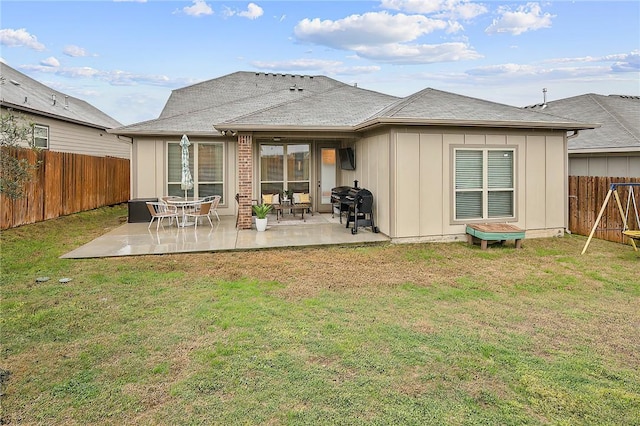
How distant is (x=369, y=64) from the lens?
74.8 feet

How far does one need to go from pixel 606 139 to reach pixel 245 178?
10067mm

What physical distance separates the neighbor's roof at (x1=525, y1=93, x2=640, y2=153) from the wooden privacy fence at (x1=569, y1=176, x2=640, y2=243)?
1.49m

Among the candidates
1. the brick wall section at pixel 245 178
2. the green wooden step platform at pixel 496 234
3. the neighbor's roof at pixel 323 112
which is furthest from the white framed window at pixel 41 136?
the green wooden step platform at pixel 496 234

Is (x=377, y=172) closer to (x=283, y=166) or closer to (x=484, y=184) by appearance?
(x=484, y=184)

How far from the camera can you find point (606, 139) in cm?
1100

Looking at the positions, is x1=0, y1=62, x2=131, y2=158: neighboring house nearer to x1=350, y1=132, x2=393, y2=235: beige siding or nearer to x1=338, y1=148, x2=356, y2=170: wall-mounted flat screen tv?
x1=338, y1=148, x2=356, y2=170: wall-mounted flat screen tv

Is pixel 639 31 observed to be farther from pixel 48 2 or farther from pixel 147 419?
pixel 48 2

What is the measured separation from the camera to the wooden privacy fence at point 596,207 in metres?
9.05

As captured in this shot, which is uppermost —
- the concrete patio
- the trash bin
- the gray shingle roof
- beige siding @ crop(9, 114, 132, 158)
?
beige siding @ crop(9, 114, 132, 158)

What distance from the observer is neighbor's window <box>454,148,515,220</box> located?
884cm

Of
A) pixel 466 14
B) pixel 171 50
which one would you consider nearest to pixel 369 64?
pixel 466 14

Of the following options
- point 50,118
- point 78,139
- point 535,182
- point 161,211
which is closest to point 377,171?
point 535,182

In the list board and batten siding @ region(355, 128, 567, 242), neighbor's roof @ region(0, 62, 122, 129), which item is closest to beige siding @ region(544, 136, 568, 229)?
board and batten siding @ region(355, 128, 567, 242)

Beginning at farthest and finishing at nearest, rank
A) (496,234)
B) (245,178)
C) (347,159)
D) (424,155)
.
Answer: (347,159), (245,178), (424,155), (496,234)
